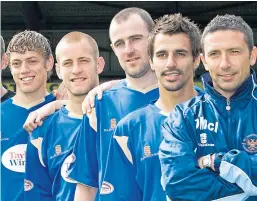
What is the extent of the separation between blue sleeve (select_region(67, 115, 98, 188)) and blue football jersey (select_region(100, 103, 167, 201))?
0.28 m

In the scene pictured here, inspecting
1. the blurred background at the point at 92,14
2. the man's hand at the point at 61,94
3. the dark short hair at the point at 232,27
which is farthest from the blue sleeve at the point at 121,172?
the blurred background at the point at 92,14

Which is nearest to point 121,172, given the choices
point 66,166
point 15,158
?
point 66,166

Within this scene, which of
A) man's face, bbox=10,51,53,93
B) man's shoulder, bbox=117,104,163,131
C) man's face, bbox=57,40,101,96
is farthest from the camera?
man's face, bbox=10,51,53,93

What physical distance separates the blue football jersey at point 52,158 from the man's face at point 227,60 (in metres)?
1.22

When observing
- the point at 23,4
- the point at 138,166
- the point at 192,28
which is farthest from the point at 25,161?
the point at 23,4

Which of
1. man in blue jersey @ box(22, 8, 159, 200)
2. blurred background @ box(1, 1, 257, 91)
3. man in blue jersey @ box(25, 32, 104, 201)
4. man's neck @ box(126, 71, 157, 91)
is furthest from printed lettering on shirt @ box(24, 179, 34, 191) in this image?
blurred background @ box(1, 1, 257, 91)

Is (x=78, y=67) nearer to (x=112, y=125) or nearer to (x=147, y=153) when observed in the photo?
(x=112, y=125)

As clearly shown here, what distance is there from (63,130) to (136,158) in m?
0.83

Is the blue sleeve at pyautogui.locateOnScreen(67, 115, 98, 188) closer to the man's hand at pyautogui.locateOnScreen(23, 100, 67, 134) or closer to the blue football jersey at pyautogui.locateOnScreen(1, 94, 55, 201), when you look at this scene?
the man's hand at pyautogui.locateOnScreen(23, 100, 67, 134)

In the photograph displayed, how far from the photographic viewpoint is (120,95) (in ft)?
10.3

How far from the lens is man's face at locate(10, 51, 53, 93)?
3658 millimetres

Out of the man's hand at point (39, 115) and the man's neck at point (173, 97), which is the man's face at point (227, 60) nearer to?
the man's neck at point (173, 97)

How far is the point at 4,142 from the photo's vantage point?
149 inches

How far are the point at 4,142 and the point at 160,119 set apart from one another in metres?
1.45
